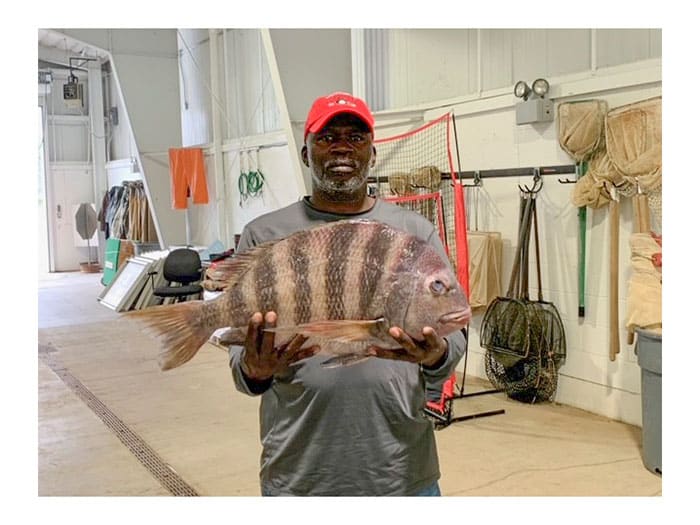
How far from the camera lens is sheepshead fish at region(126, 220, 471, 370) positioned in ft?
4.00

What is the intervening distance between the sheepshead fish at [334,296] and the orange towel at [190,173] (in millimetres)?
7499

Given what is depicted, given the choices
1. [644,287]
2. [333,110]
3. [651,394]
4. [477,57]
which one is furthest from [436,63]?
[333,110]

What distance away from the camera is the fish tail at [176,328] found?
125 cm

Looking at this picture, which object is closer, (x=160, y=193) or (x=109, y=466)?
(x=109, y=466)

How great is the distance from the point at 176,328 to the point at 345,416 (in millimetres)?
343

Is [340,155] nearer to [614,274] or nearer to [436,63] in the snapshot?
[614,274]

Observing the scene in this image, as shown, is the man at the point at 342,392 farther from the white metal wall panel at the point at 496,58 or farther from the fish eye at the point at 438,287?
the white metal wall panel at the point at 496,58

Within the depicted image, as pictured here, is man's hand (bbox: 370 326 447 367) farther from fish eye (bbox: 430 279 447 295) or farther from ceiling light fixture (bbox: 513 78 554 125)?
ceiling light fixture (bbox: 513 78 554 125)

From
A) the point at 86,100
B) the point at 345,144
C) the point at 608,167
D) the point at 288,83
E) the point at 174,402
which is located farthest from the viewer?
the point at 86,100

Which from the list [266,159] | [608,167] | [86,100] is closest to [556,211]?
[608,167]

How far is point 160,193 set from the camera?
9.03 meters

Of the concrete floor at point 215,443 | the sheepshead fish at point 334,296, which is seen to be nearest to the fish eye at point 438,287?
the sheepshead fish at point 334,296

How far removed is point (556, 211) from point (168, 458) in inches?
93.5

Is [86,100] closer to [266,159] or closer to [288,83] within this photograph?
[266,159]
